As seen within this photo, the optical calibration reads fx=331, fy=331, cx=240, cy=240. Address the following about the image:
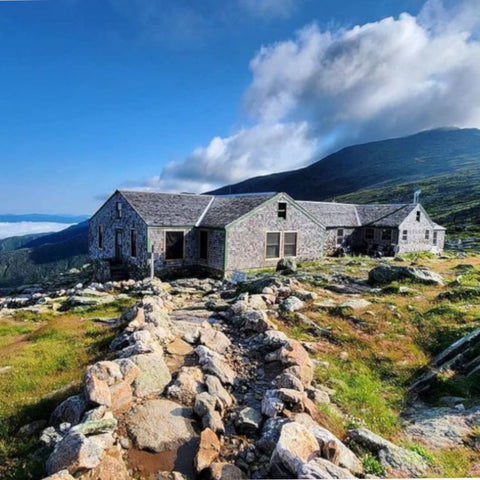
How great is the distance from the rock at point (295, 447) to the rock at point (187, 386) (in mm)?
1864

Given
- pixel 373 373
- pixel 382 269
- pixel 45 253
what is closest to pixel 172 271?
pixel 382 269

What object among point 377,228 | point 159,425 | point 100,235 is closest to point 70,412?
point 159,425

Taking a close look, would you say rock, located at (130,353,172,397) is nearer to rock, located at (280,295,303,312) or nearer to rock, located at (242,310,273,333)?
rock, located at (242,310,273,333)

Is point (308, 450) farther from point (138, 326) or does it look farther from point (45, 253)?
point (45, 253)

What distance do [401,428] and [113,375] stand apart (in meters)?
5.51

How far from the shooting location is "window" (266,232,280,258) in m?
25.1

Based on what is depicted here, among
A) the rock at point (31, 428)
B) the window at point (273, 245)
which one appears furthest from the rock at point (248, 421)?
the window at point (273, 245)

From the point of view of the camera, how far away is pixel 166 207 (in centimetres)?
2509

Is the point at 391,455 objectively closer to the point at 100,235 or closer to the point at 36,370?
the point at 36,370

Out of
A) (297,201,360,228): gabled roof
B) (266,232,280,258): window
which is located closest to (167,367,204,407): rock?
(266,232,280,258): window

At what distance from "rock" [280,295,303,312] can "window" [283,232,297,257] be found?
13.3 m

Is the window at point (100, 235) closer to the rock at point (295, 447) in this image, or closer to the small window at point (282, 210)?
→ the small window at point (282, 210)

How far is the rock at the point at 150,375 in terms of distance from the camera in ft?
19.0

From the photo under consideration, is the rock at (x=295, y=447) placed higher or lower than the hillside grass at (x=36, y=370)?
higher
